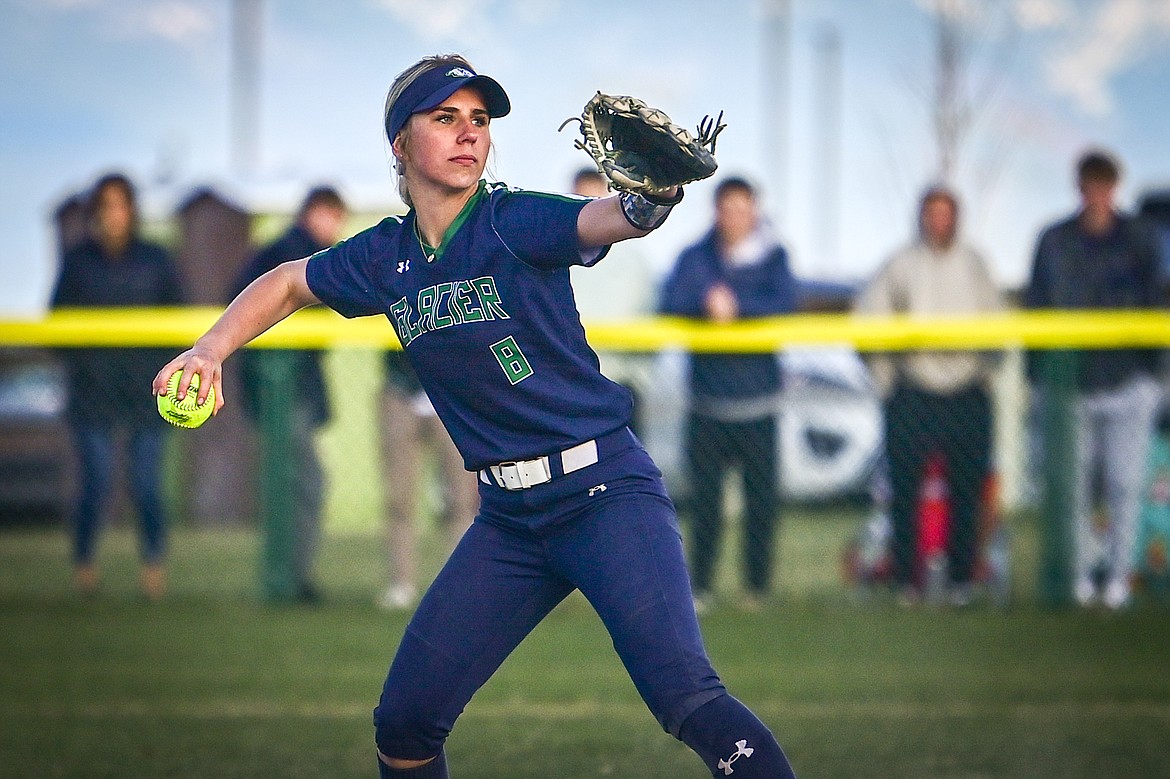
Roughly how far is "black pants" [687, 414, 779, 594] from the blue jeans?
121 inches

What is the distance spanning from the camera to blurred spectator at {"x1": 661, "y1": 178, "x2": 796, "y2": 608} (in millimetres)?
8789

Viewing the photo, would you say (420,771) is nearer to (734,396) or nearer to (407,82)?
(407,82)

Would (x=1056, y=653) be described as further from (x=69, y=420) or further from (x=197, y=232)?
(x=197, y=232)

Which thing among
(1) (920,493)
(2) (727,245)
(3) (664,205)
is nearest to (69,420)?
(2) (727,245)

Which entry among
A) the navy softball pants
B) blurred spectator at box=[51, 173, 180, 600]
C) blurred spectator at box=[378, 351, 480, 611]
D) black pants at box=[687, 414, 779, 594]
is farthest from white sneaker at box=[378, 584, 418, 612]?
the navy softball pants

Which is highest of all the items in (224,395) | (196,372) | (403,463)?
(196,372)

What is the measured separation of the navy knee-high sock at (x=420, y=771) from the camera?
12.1 ft

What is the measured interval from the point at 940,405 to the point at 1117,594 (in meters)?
1.41

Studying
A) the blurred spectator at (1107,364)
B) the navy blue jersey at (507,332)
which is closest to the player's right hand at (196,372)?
the navy blue jersey at (507,332)

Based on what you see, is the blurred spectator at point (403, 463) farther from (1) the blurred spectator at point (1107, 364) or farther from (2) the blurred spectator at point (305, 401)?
(1) the blurred spectator at point (1107, 364)

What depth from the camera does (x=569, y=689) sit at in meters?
6.53

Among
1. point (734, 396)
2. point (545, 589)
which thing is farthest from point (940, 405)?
point (545, 589)

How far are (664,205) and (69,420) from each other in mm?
6566

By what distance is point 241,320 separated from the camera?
381 cm
